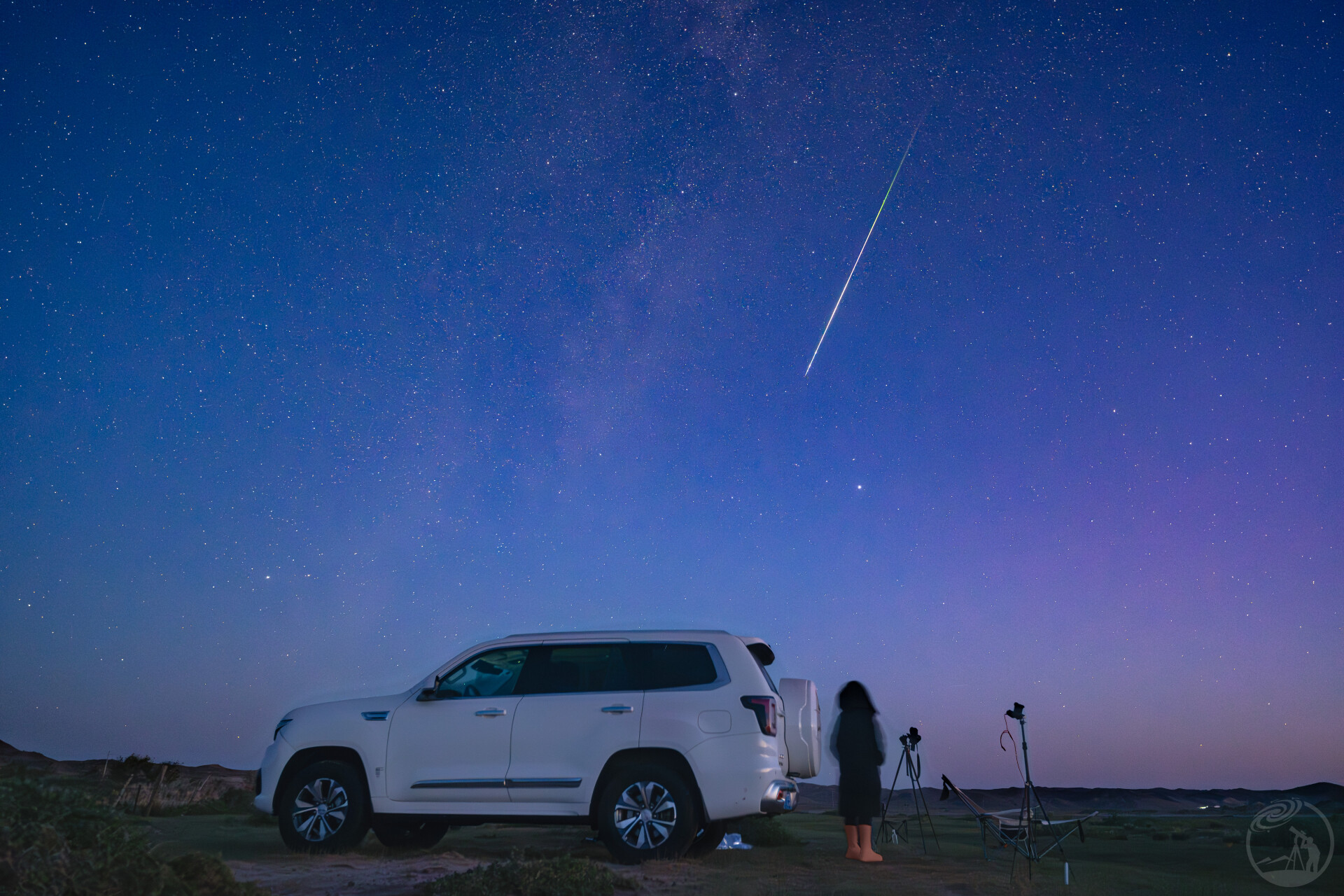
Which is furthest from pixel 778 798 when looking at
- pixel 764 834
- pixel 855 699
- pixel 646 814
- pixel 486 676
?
pixel 764 834

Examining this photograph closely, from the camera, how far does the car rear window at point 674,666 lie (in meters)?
9.16

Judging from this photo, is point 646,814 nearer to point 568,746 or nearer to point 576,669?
point 568,746

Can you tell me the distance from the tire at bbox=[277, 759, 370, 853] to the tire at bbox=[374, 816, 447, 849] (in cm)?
24

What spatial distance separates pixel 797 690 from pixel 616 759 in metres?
2.11

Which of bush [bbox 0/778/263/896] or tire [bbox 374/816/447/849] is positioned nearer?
bush [bbox 0/778/263/896]

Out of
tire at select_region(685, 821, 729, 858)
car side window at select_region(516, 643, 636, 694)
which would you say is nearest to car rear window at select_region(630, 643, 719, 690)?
car side window at select_region(516, 643, 636, 694)

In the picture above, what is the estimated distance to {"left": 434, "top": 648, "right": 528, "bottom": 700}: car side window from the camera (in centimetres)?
948

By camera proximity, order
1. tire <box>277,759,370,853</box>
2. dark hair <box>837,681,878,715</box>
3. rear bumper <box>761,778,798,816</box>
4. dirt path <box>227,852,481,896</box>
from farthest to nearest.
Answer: dark hair <box>837,681,878,715</box>
tire <box>277,759,370,853</box>
rear bumper <box>761,778,798,816</box>
dirt path <box>227,852,481,896</box>

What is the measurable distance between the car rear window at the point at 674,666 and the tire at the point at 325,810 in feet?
10.1

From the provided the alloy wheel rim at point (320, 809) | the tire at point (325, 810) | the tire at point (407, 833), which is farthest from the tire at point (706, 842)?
the alloy wheel rim at point (320, 809)

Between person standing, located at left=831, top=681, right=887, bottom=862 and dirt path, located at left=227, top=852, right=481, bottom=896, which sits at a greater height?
person standing, located at left=831, top=681, right=887, bottom=862

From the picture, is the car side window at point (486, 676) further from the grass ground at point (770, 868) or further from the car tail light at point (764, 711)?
the car tail light at point (764, 711)

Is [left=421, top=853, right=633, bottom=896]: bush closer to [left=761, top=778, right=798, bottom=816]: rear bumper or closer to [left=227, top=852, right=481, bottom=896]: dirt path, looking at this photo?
[left=227, top=852, right=481, bottom=896]: dirt path

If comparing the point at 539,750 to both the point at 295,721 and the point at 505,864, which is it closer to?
the point at 505,864
